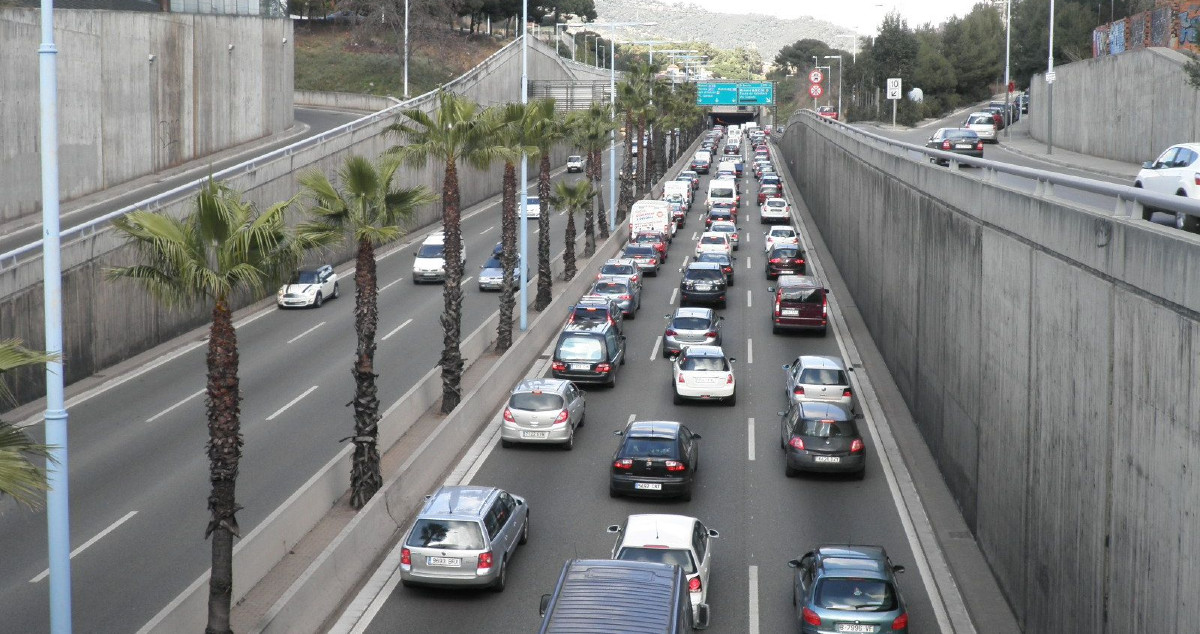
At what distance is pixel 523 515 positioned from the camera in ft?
62.4

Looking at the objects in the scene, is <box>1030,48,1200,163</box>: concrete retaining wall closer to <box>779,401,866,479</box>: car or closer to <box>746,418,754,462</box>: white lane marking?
<box>746,418,754,462</box>: white lane marking

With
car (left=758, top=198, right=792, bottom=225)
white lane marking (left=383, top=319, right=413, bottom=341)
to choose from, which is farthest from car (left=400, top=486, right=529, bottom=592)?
car (left=758, top=198, right=792, bottom=225)

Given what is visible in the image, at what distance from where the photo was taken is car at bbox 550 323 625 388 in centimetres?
Answer: 2969

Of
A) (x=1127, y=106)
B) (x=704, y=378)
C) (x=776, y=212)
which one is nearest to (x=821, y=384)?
(x=704, y=378)

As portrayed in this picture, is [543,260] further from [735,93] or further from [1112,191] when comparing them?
[735,93]

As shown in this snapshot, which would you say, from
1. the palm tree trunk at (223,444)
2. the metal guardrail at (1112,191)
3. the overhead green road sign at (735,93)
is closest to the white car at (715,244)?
the metal guardrail at (1112,191)

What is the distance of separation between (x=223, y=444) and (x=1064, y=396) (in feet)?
34.4

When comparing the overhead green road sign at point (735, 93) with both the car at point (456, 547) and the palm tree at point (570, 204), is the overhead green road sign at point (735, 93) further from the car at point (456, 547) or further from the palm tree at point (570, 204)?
the car at point (456, 547)

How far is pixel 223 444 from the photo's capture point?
15.0 metres

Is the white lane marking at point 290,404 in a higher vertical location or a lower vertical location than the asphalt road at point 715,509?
higher

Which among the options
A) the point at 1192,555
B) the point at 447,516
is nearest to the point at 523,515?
the point at 447,516

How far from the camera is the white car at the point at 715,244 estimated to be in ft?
155

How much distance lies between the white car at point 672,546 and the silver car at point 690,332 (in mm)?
15890

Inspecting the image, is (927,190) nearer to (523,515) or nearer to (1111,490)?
(523,515)
